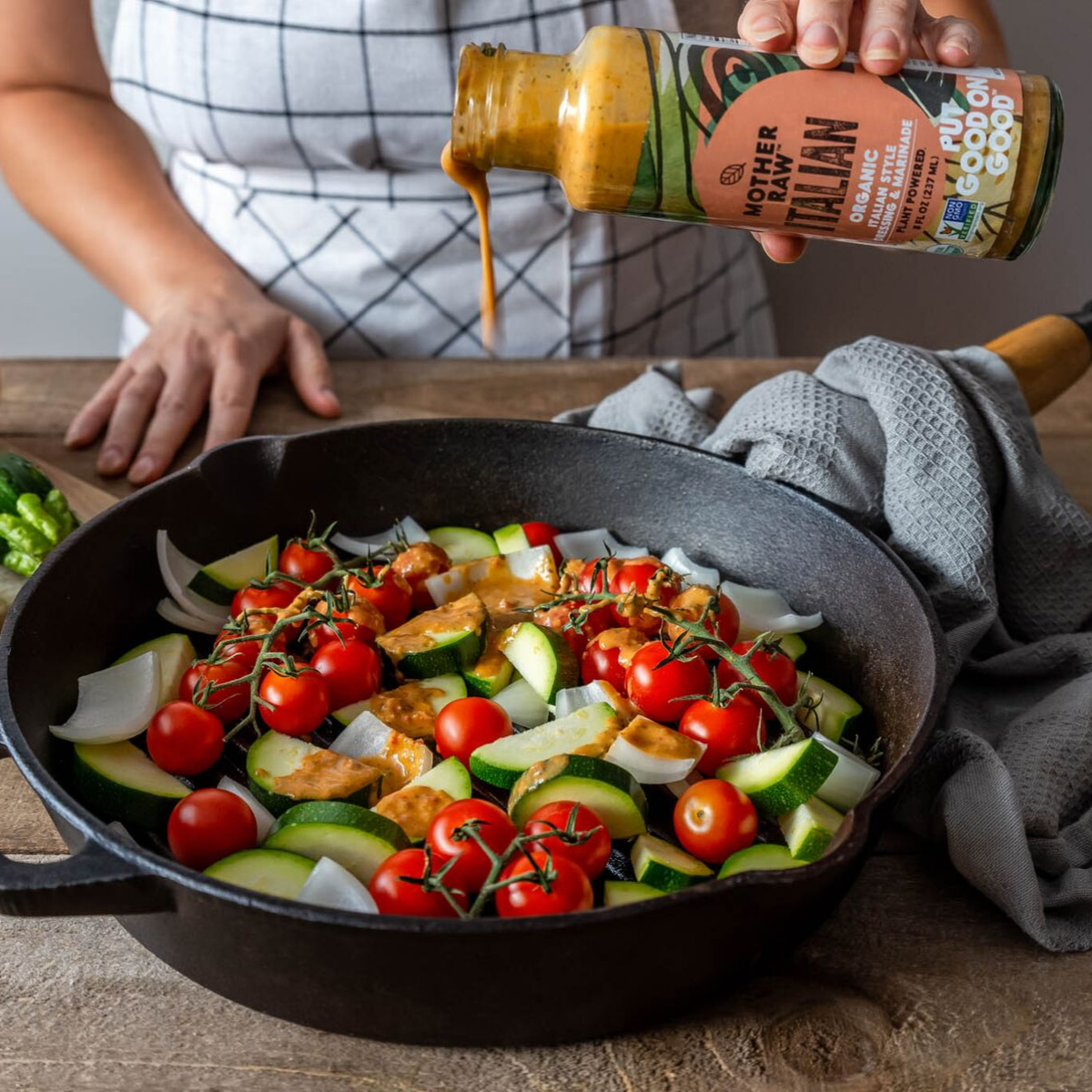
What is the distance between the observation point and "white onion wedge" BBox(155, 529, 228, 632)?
1.33m

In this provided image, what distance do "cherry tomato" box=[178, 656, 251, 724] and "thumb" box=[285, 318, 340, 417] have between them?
0.69 m

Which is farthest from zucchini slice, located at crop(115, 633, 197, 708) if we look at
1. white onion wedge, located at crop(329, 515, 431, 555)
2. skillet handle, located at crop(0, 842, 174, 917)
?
skillet handle, located at crop(0, 842, 174, 917)

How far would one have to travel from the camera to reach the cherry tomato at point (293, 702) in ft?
3.70

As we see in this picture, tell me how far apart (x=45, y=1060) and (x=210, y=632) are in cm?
50

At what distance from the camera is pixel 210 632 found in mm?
1333

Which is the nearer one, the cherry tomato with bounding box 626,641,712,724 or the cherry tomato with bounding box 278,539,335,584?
the cherry tomato with bounding box 626,641,712,724

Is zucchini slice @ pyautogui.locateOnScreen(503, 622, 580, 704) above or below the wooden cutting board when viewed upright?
below

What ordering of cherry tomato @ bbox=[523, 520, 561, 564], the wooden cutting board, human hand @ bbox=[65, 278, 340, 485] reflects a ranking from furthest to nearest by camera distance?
human hand @ bbox=[65, 278, 340, 485] < the wooden cutting board < cherry tomato @ bbox=[523, 520, 561, 564]

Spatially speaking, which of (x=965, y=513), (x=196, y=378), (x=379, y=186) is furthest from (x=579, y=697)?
(x=379, y=186)

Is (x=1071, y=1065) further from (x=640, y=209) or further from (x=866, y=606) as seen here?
(x=640, y=209)

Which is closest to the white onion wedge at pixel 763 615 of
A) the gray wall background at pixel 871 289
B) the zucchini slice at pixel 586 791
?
the zucchini slice at pixel 586 791

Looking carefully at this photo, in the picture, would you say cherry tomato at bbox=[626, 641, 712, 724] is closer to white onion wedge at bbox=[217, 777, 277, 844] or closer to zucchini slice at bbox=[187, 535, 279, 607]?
white onion wedge at bbox=[217, 777, 277, 844]

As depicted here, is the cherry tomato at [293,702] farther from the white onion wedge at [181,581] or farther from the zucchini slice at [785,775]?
the zucchini slice at [785,775]

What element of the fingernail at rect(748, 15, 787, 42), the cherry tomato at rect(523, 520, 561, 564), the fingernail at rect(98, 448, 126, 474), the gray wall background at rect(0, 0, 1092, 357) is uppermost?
the fingernail at rect(748, 15, 787, 42)
